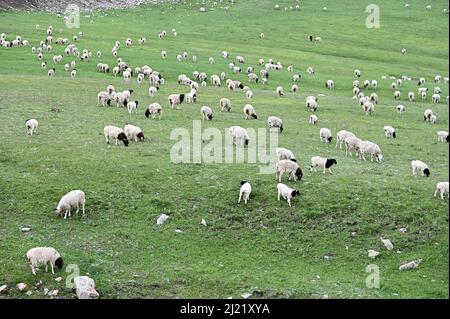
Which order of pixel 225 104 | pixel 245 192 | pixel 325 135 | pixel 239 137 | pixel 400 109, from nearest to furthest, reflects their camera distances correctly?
pixel 245 192 < pixel 239 137 < pixel 325 135 < pixel 225 104 < pixel 400 109

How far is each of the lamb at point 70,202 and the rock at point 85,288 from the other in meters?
5.44

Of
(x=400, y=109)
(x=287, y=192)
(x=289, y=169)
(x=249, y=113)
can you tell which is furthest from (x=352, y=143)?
(x=400, y=109)

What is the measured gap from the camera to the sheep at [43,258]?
18.0 m

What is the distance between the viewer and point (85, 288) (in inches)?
656

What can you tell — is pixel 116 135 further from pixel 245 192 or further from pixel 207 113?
pixel 245 192

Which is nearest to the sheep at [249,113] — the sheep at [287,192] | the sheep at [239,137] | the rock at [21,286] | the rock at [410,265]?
the sheep at [239,137]

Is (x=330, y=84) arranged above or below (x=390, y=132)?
below

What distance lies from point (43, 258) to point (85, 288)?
89.0 inches

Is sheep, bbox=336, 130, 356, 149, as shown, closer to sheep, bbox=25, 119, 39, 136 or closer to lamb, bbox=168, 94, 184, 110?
lamb, bbox=168, 94, 184, 110

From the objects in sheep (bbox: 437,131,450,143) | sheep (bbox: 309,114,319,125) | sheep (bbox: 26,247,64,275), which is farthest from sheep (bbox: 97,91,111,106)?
sheep (bbox: 26,247,64,275)

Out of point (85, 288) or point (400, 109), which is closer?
point (85, 288)

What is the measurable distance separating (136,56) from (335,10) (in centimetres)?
6027

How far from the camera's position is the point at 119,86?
52.3 metres

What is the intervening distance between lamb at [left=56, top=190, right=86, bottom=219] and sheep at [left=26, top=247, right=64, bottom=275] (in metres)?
3.86
